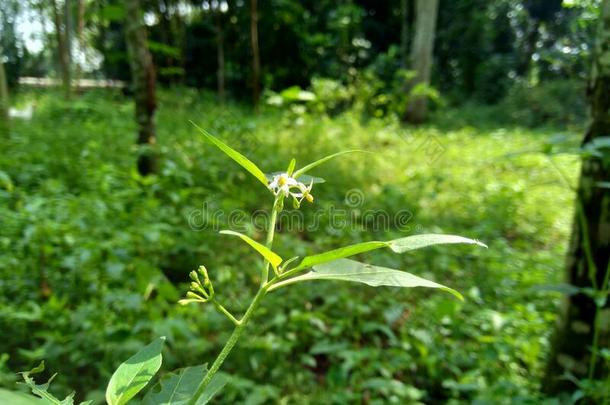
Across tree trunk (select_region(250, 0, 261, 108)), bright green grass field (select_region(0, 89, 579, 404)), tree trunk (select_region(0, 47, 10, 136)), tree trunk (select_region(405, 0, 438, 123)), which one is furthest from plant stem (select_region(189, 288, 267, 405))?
tree trunk (select_region(405, 0, 438, 123))

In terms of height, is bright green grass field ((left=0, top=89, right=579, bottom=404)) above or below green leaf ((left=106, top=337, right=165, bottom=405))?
below

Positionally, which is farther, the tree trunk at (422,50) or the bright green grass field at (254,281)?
the tree trunk at (422,50)

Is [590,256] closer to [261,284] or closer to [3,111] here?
[261,284]

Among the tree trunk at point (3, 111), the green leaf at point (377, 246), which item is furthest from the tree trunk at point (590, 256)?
the tree trunk at point (3, 111)

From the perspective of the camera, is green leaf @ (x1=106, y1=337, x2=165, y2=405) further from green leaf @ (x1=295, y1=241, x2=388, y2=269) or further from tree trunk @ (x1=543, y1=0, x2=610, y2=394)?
tree trunk @ (x1=543, y1=0, x2=610, y2=394)

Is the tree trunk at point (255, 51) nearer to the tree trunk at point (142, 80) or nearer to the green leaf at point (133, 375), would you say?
the tree trunk at point (142, 80)
